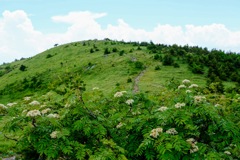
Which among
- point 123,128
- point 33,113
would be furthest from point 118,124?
point 33,113

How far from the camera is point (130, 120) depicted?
8.21 m

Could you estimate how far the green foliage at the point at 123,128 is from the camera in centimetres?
692

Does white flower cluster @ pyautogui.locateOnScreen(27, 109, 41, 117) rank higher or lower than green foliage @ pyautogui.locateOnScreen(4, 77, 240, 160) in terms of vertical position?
higher

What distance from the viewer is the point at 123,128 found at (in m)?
8.84

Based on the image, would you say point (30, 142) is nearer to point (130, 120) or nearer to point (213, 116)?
point (130, 120)

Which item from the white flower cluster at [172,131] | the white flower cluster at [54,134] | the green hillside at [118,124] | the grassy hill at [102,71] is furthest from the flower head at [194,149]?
the grassy hill at [102,71]

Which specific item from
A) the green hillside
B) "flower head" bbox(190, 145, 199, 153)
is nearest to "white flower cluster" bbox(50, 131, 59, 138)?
the green hillside

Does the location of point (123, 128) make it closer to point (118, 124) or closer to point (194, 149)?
point (118, 124)

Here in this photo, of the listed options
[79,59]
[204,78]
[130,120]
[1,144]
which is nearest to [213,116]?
[130,120]

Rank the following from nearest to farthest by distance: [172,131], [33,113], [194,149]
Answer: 1. [194,149]
2. [172,131]
3. [33,113]

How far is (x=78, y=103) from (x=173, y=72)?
3704 centimetres

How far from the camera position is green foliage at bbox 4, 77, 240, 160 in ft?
22.7

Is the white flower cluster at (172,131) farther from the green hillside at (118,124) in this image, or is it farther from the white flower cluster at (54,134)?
the white flower cluster at (54,134)

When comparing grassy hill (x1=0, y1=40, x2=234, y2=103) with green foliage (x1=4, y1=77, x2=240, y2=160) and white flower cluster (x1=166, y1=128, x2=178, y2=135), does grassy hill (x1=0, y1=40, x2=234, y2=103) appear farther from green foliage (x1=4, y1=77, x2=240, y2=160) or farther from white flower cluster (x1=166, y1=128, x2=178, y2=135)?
white flower cluster (x1=166, y1=128, x2=178, y2=135)
